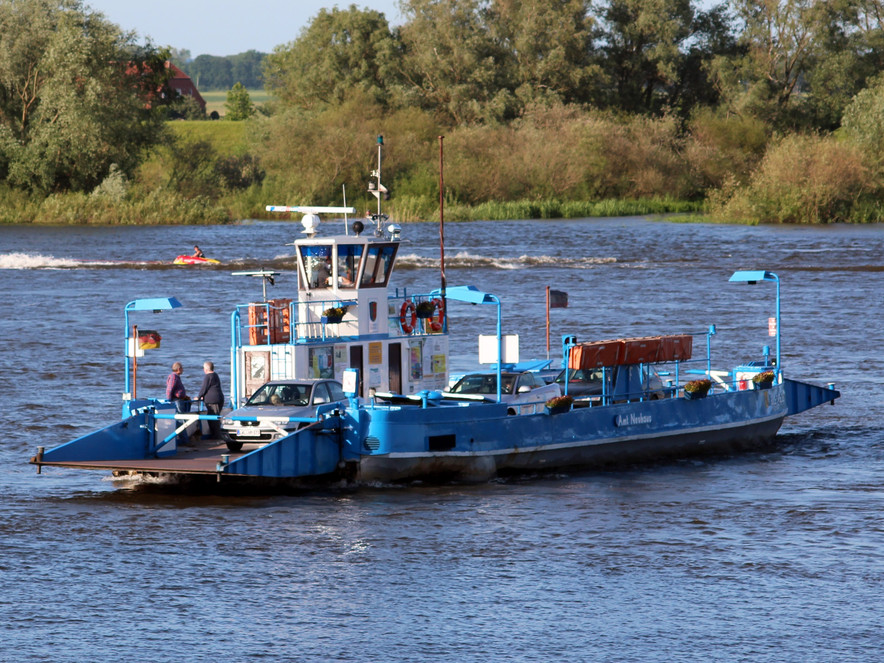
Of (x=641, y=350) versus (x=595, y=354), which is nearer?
(x=595, y=354)

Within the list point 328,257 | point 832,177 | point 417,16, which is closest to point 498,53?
point 417,16

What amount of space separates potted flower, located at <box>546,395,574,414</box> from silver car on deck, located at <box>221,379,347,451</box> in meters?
3.45

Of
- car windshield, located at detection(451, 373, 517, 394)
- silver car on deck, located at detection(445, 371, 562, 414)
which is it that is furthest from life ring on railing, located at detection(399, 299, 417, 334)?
car windshield, located at detection(451, 373, 517, 394)

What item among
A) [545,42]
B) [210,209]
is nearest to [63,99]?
[210,209]

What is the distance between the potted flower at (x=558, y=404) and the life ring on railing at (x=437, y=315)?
10.8ft

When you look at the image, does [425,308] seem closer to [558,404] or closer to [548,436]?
[558,404]

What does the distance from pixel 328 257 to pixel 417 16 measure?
91.4 meters

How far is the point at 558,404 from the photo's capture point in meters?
22.9

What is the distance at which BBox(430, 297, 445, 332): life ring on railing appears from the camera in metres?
25.2

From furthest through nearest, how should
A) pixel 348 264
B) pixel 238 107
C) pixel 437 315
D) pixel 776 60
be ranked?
pixel 238 107 < pixel 776 60 < pixel 437 315 < pixel 348 264

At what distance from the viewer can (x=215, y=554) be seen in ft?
61.2

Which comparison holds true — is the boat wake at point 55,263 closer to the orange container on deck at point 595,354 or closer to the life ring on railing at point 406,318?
the life ring on railing at point 406,318

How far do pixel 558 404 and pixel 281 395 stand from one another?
15.3 ft

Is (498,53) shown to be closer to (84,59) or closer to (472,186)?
(472,186)
